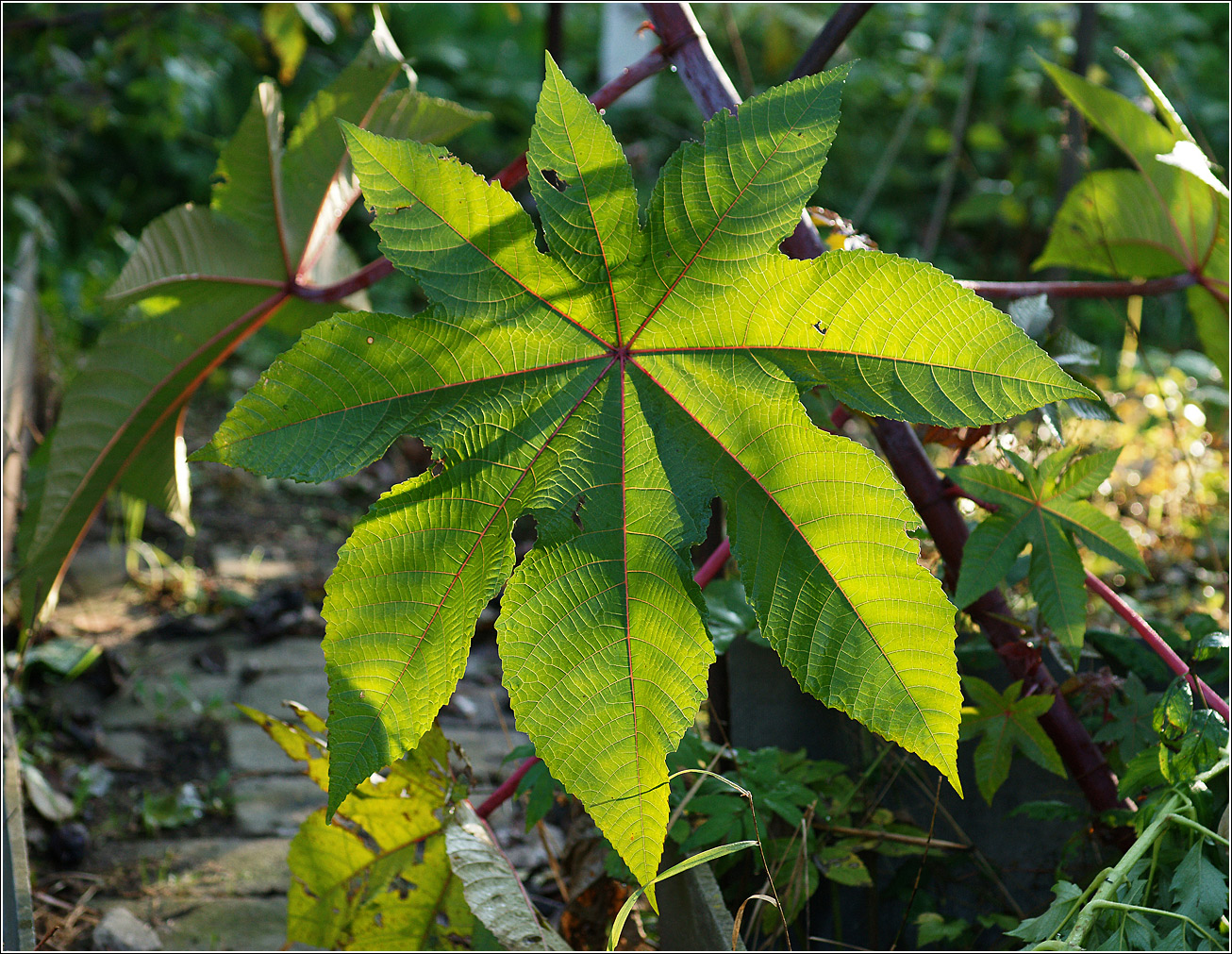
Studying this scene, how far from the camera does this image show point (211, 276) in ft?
4.66

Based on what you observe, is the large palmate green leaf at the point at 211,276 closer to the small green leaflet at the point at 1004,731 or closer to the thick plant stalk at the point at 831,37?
the thick plant stalk at the point at 831,37

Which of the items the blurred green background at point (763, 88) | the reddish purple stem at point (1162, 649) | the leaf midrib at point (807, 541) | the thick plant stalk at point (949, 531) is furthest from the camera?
the blurred green background at point (763, 88)

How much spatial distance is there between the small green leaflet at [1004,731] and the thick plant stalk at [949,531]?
0.03m

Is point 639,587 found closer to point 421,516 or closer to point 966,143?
point 421,516

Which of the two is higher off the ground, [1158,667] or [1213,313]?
[1213,313]

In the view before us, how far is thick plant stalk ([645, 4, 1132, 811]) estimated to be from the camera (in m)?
1.13

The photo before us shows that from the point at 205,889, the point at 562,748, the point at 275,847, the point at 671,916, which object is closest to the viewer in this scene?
the point at 562,748

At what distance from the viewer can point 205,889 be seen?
5.56ft

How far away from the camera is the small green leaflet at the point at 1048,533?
110cm

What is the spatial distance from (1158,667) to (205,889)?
1633 mm

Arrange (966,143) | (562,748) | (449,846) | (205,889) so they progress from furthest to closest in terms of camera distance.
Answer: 1. (966,143)
2. (205,889)
3. (449,846)
4. (562,748)

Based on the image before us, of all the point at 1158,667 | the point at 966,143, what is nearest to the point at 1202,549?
the point at 1158,667

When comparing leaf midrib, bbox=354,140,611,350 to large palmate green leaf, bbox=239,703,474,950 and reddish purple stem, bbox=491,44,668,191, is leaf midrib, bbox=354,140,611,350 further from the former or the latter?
large palmate green leaf, bbox=239,703,474,950

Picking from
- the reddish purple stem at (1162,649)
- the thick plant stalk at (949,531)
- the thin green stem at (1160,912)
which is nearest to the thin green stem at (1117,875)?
the thin green stem at (1160,912)
